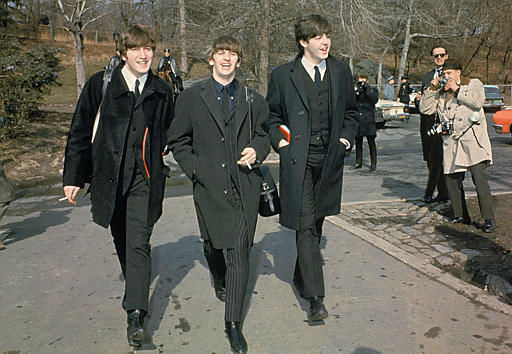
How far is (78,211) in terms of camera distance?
25.3 ft

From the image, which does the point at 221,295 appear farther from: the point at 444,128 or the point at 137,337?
the point at 444,128

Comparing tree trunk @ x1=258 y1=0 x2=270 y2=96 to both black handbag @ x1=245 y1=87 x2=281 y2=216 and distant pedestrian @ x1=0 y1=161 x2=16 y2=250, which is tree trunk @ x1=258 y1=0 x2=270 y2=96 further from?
black handbag @ x1=245 y1=87 x2=281 y2=216

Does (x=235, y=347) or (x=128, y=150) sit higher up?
(x=128, y=150)

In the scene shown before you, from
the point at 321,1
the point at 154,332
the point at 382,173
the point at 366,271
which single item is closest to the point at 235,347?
the point at 154,332

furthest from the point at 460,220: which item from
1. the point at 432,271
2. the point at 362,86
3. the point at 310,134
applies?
the point at 362,86

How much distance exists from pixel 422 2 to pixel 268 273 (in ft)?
104

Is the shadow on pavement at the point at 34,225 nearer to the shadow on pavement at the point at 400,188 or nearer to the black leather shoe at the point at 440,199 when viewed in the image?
the shadow on pavement at the point at 400,188

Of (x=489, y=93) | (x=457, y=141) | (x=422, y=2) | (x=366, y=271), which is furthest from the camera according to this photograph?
(x=422, y=2)

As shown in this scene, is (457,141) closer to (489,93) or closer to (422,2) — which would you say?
(489,93)

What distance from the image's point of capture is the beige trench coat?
6168 mm

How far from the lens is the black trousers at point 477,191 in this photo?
243 inches

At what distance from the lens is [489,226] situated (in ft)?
20.1

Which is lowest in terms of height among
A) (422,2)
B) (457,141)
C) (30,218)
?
(30,218)

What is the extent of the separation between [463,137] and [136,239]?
4.09 meters
